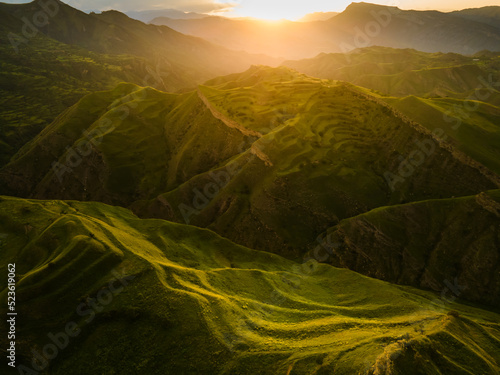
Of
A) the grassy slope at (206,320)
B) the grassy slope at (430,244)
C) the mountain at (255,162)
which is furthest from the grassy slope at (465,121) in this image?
the grassy slope at (206,320)

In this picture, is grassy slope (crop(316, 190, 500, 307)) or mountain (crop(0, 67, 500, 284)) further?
mountain (crop(0, 67, 500, 284))

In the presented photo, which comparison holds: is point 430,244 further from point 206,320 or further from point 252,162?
point 206,320

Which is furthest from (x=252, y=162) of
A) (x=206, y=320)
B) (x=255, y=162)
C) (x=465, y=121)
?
(x=465, y=121)

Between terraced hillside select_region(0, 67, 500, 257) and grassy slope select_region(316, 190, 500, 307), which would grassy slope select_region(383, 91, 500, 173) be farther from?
grassy slope select_region(316, 190, 500, 307)

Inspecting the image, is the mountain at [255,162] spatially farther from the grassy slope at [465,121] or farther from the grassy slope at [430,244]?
the grassy slope at [430,244]

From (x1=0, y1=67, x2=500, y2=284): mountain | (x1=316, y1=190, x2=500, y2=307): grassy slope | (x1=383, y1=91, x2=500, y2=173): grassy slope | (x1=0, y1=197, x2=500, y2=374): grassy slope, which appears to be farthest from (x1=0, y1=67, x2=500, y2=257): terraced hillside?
(x1=0, y1=197, x2=500, y2=374): grassy slope

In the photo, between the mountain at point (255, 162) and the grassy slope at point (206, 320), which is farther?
the mountain at point (255, 162)
